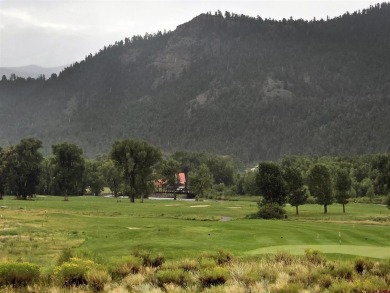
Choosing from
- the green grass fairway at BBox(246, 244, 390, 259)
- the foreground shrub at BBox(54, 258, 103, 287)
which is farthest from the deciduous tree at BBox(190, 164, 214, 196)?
the foreground shrub at BBox(54, 258, 103, 287)

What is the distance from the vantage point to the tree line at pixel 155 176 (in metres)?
74.7

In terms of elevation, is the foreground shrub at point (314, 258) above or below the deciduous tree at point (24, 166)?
below

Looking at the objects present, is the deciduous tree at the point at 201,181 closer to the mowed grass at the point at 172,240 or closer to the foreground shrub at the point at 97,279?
the mowed grass at the point at 172,240

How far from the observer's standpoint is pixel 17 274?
18.9 metres

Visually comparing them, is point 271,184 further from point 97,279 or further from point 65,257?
point 97,279

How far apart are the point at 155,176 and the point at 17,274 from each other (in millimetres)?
104538

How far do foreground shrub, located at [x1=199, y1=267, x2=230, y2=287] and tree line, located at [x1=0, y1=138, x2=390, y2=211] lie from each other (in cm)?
4540

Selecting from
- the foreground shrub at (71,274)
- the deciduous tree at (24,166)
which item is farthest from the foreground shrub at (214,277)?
the deciduous tree at (24,166)

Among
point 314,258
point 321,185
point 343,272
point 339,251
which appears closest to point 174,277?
point 343,272

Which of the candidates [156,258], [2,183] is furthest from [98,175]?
[156,258]

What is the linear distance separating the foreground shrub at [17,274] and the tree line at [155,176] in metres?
47.6

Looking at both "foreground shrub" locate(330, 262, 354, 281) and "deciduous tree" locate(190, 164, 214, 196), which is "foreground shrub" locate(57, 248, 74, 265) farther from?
"deciduous tree" locate(190, 164, 214, 196)

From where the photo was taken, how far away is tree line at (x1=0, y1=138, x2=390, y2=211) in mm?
74688

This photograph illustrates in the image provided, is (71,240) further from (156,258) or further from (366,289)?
(366,289)
